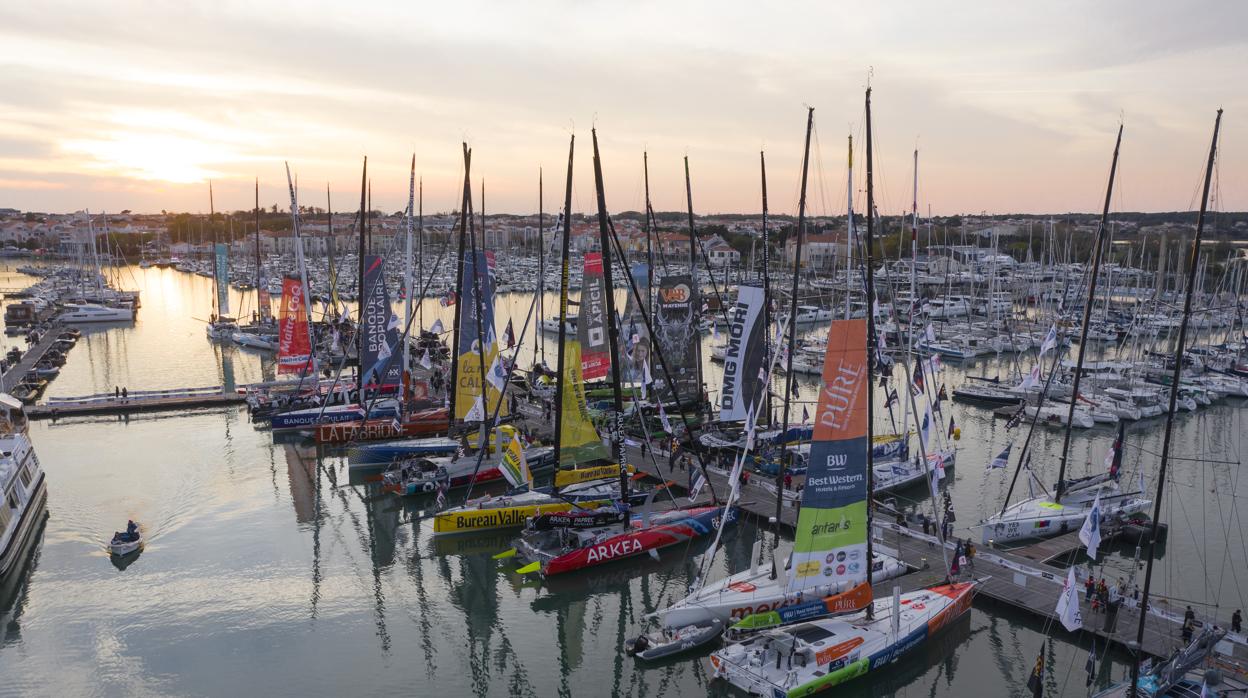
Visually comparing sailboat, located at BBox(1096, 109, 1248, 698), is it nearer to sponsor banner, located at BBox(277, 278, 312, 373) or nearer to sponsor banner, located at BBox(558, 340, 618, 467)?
sponsor banner, located at BBox(558, 340, 618, 467)

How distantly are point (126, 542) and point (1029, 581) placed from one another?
25.2m

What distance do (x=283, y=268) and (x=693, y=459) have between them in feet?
368

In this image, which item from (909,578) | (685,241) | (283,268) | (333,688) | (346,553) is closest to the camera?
(333,688)

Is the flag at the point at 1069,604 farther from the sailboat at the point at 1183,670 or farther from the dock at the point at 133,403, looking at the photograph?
the dock at the point at 133,403

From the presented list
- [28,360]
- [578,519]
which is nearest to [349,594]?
[578,519]

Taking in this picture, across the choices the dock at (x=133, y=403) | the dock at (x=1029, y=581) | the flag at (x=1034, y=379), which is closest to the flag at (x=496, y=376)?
the dock at (x=1029, y=581)

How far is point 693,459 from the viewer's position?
3231cm

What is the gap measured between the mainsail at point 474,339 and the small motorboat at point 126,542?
1105 centimetres

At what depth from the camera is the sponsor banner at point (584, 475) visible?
26766mm

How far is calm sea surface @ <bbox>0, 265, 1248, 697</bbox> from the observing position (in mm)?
19062

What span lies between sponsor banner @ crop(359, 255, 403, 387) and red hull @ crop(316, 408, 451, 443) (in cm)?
193

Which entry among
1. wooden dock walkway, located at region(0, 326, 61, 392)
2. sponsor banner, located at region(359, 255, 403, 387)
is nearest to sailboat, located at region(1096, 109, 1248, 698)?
sponsor banner, located at region(359, 255, 403, 387)

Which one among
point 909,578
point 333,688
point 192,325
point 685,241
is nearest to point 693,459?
point 909,578

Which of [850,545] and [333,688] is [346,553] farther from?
[850,545]
